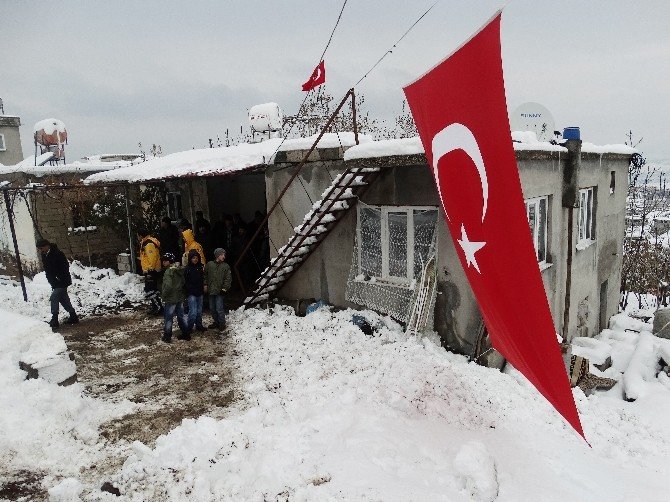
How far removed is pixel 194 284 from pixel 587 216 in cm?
1043

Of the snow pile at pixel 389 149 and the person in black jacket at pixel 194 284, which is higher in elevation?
the snow pile at pixel 389 149

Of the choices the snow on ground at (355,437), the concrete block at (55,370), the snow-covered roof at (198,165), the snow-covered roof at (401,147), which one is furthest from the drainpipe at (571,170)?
the concrete block at (55,370)

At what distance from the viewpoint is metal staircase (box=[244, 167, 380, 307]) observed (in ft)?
26.6

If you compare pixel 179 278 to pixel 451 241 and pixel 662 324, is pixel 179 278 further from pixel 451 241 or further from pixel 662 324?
pixel 662 324

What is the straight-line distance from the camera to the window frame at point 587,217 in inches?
451

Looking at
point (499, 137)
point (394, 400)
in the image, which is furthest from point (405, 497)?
point (499, 137)

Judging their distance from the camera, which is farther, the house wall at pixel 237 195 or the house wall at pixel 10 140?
the house wall at pixel 10 140

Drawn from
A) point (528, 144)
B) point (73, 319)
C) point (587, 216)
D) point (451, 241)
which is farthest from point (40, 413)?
point (587, 216)

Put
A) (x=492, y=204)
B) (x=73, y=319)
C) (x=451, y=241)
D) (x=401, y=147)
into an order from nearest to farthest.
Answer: (x=492, y=204), (x=401, y=147), (x=451, y=241), (x=73, y=319)

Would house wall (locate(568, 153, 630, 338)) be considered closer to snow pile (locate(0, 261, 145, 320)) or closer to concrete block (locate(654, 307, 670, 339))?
concrete block (locate(654, 307, 670, 339))

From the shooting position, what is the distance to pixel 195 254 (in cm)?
870

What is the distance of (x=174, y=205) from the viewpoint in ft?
50.9

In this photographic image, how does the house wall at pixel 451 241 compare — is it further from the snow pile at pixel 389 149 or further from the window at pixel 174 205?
the window at pixel 174 205

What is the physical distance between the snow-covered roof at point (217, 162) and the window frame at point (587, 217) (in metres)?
6.19
